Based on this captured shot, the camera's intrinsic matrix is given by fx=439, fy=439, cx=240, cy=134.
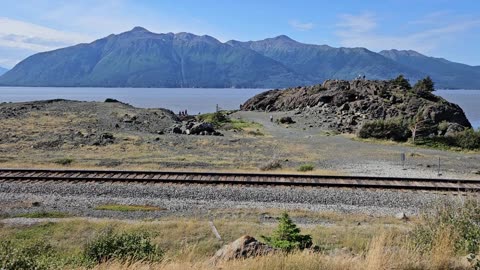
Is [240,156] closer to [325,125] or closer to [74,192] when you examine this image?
[74,192]

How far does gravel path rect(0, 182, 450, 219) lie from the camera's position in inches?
626

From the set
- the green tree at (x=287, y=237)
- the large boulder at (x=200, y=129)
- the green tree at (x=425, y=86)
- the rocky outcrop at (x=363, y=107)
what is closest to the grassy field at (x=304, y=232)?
the green tree at (x=287, y=237)

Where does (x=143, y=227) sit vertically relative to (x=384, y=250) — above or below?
below

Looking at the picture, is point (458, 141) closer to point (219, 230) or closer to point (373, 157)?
point (373, 157)

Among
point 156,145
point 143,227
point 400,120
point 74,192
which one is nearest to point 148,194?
point 74,192

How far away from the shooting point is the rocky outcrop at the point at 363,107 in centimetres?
4922

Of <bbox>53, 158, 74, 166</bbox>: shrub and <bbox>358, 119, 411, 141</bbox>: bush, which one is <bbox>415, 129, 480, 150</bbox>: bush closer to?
<bbox>358, 119, 411, 141</bbox>: bush

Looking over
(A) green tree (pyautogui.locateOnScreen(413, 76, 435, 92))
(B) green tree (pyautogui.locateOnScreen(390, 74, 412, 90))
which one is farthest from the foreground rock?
(B) green tree (pyautogui.locateOnScreen(390, 74, 412, 90))

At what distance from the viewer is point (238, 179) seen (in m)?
20.1

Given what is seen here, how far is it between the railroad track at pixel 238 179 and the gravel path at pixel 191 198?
666mm

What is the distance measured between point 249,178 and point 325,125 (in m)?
33.9

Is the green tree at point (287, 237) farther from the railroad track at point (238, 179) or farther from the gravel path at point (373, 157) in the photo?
the gravel path at point (373, 157)

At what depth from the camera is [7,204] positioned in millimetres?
16422

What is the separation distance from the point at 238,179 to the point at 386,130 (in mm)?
25697
